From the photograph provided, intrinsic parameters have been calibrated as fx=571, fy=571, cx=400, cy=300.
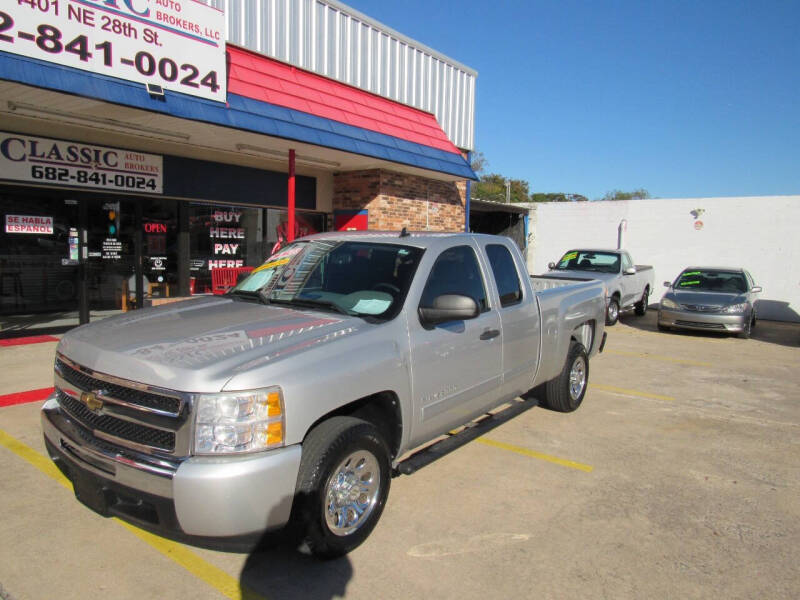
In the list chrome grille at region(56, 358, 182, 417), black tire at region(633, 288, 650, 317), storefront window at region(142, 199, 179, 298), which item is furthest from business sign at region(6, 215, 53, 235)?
black tire at region(633, 288, 650, 317)

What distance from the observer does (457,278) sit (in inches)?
173

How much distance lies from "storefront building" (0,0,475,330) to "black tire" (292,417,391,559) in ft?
18.9

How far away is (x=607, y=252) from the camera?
47.1ft

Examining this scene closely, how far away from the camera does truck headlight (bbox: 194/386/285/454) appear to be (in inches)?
106

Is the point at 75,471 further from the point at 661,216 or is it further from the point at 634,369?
the point at 661,216

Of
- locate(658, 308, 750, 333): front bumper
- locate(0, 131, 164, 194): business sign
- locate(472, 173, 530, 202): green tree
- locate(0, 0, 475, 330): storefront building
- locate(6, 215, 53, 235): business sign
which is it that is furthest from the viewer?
locate(472, 173, 530, 202): green tree

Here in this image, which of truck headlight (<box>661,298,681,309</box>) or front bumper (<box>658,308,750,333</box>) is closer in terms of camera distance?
front bumper (<box>658,308,750,333</box>)

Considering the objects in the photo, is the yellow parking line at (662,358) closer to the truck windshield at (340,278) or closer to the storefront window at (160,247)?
the truck windshield at (340,278)

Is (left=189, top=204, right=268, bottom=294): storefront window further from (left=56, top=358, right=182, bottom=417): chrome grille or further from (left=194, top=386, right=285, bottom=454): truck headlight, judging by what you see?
(left=194, top=386, right=285, bottom=454): truck headlight

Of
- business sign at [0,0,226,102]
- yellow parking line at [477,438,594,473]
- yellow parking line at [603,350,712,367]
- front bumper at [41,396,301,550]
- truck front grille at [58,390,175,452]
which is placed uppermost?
business sign at [0,0,226,102]

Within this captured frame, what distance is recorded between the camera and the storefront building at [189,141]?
713 centimetres

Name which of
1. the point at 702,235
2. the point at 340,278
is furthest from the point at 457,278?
the point at 702,235

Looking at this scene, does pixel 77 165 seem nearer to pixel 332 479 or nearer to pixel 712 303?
pixel 332 479

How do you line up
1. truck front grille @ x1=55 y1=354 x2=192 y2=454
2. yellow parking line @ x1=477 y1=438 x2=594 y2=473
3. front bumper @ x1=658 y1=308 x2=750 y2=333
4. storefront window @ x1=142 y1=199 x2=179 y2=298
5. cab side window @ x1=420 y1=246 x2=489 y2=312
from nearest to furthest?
truck front grille @ x1=55 y1=354 x2=192 y2=454 → cab side window @ x1=420 y1=246 x2=489 y2=312 → yellow parking line @ x1=477 y1=438 x2=594 y2=473 → storefront window @ x1=142 y1=199 x2=179 y2=298 → front bumper @ x1=658 y1=308 x2=750 y2=333
